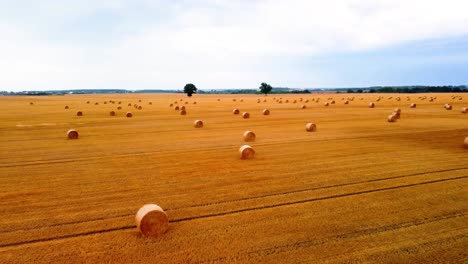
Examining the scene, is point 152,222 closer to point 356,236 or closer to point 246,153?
point 356,236

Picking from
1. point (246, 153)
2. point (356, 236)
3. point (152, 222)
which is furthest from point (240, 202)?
point (246, 153)

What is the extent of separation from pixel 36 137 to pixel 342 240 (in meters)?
19.4

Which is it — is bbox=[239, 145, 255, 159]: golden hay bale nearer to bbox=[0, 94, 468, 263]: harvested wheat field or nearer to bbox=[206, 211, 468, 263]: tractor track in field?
Answer: bbox=[0, 94, 468, 263]: harvested wheat field

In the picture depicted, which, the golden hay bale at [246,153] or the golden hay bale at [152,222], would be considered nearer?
the golden hay bale at [152,222]

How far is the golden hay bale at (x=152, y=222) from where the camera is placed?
7824 mm

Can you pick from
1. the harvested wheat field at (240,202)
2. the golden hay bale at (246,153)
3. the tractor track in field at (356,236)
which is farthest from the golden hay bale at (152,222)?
the golden hay bale at (246,153)

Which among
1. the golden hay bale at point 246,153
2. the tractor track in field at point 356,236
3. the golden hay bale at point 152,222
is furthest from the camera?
the golden hay bale at point 246,153

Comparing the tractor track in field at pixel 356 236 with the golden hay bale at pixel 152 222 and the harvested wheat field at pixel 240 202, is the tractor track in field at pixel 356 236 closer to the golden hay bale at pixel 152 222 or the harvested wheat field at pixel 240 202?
the harvested wheat field at pixel 240 202

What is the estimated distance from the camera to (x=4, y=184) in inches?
445

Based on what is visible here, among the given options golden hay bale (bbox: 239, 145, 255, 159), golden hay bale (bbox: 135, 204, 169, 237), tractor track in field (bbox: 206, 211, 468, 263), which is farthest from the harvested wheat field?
golden hay bale (bbox: 239, 145, 255, 159)

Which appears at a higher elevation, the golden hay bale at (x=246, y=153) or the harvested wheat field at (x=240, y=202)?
the golden hay bale at (x=246, y=153)

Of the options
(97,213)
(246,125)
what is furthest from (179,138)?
(97,213)

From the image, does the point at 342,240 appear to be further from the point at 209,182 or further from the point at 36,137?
the point at 36,137

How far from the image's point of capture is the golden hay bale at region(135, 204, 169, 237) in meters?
7.82
